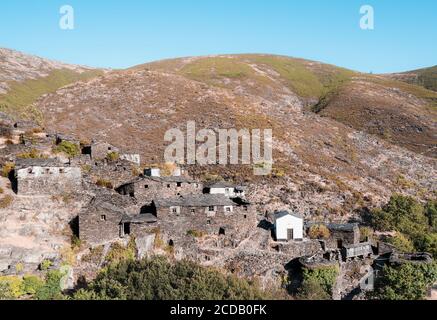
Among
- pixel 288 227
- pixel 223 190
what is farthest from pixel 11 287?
pixel 223 190

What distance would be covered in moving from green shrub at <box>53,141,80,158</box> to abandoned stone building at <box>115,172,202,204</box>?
25.8ft

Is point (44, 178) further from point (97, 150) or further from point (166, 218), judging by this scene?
point (97, 150)

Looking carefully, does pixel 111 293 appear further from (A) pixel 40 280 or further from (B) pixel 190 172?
(B) pixel 190 172

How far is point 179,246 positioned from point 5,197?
14.5 m

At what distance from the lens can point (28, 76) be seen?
525 feet

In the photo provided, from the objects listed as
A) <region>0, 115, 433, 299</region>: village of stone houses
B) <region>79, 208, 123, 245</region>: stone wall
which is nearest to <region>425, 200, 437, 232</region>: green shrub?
<region>0, 115, 433, 299</region>: village of stone houses

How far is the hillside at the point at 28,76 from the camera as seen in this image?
431 ft

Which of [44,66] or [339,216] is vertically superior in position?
[44,66]

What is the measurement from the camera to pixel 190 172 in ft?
258

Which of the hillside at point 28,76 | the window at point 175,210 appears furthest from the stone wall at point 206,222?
the hillside at point 28,76

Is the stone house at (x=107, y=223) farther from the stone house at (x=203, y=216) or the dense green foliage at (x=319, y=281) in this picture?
the dense green foliage at (x=319, y=281)

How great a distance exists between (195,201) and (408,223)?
35039mm

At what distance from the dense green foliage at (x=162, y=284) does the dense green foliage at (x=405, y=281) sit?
14431 mm

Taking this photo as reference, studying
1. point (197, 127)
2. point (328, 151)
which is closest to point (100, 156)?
point (197, 127)
